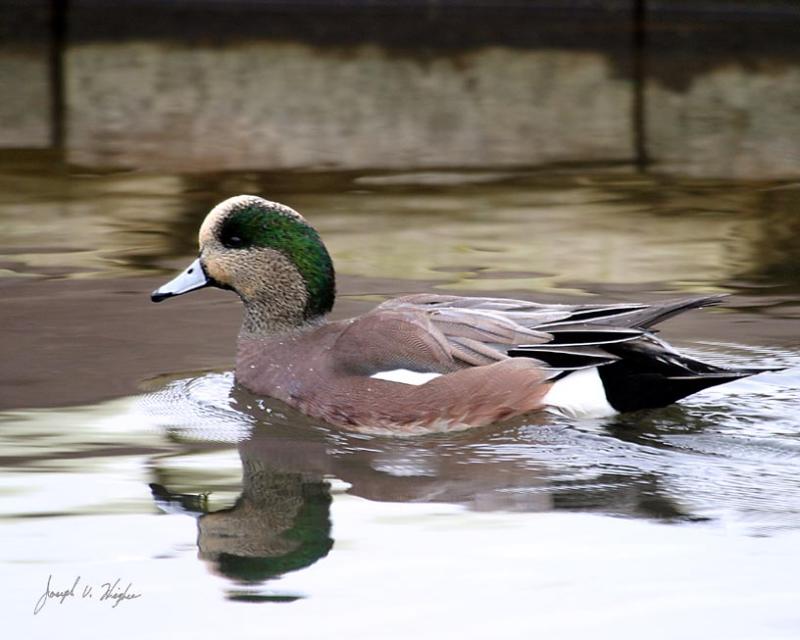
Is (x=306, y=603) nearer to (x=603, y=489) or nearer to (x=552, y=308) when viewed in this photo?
(x=603, y=489)

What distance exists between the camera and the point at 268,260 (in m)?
6.16

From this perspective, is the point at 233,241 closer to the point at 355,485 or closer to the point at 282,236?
the point at 282,236

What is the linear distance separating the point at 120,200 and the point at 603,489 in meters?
5.71

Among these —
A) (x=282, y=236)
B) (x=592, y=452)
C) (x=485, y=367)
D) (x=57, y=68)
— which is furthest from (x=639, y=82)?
(x=592, y=452)

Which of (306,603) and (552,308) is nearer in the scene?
(306,603)

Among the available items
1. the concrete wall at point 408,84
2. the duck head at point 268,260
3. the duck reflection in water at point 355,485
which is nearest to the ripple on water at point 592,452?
the duck reflection in water at point 355,485

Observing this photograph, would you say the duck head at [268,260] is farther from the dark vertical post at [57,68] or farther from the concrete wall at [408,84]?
the dark vertical post at [57,68]

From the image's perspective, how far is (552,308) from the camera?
5.76 m

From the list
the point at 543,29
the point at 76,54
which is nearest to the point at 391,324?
the point at 76,54
